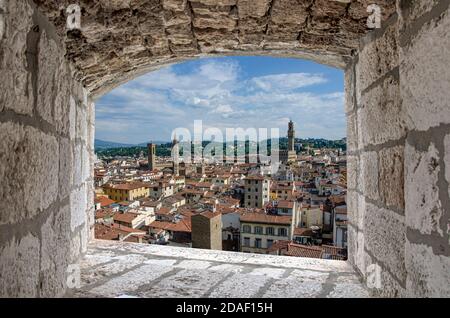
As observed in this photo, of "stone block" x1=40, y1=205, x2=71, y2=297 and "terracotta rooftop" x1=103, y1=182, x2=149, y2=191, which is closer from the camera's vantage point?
"stone block" x1=40, y1=205, x2=71, y2=297

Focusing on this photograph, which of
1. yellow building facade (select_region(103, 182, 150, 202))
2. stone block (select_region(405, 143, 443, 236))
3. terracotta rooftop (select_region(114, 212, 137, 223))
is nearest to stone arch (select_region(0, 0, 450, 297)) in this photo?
stone block (select_region(405, 143, 443, 236))

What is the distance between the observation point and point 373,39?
201 cm

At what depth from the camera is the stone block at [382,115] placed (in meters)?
1.70

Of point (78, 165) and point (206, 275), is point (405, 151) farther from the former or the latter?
point (78, 165)

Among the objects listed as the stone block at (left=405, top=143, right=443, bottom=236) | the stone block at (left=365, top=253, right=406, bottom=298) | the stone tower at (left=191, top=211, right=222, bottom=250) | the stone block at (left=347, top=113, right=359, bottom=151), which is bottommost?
the stone tower at (left=191, top=211, right=222, bottom=250)

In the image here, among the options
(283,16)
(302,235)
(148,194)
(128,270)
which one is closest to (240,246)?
(302,235)

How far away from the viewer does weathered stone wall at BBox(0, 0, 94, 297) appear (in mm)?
1155

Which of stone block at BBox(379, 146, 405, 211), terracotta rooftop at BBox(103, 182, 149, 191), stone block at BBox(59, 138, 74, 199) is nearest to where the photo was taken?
stone block at BBox(379, 146, 405, 211)

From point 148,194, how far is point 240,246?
757 inches

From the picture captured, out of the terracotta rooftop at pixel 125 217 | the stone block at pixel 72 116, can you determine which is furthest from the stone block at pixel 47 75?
the terracotta rooftop at pixel 125 217

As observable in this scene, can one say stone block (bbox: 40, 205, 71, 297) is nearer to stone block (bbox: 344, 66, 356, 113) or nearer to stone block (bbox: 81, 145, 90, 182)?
stone block (bbox: 81, 145, 90, 182)

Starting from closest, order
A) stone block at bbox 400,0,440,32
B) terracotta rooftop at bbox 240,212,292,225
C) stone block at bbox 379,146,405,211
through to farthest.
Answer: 1. stone block at bbox 400,0,440,32
2. stone block at bbox 379,146,405,211
3. terracotta rooftop at bbox 240,212,292,225

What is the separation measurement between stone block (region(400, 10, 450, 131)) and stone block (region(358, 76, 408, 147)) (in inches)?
4.7
